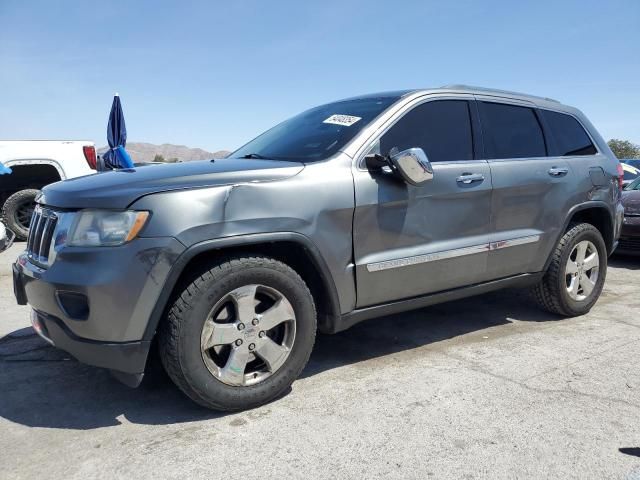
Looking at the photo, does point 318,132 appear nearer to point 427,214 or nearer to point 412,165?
point 412,165

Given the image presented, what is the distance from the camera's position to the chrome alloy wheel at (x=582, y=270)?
4.43 metres

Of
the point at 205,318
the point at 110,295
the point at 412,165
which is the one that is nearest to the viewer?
the point at 110,295

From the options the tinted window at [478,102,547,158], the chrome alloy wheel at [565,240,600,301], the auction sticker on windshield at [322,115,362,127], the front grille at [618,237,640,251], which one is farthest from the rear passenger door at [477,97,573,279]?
the front grille at [618,237,640,251]

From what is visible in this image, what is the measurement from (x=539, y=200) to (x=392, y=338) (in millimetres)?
1497

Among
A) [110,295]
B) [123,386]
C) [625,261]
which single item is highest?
[110,295]

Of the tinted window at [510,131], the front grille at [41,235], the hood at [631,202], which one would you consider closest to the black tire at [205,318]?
the front grille at [41,235]

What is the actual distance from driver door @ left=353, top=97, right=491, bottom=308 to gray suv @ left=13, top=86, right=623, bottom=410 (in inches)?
0.4

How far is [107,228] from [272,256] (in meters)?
0.87

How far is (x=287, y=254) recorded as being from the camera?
3002 millimetres

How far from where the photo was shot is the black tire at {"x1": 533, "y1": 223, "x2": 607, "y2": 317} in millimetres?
4285

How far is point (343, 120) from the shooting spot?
351cm

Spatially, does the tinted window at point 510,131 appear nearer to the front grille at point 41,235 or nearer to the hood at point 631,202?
the front grille at point 41,235

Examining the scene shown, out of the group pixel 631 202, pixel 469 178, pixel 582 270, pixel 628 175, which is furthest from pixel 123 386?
pixel 628 175

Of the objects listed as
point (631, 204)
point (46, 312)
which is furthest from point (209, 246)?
point (631, 204)
